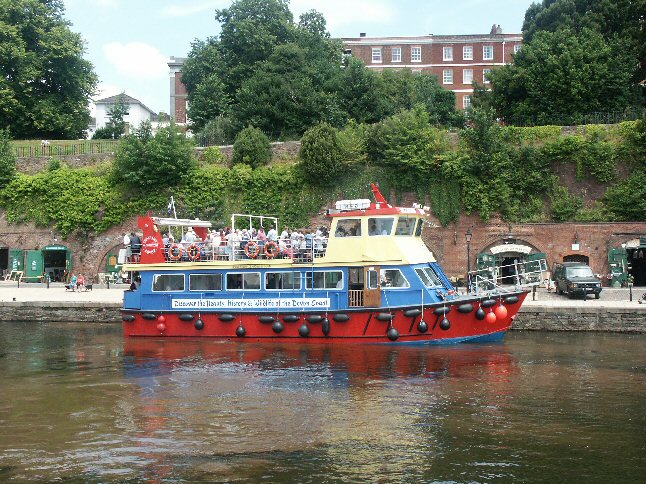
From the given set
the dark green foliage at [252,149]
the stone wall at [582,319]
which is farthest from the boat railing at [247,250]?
the dark green foliage at [252,149]

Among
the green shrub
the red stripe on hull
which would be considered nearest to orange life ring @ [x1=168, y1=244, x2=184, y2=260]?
the red stripe on hull

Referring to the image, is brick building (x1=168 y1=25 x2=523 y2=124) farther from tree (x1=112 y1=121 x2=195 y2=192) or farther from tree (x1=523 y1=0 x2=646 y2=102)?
tree (x1=112 y1=121 x2=195 y2=192)

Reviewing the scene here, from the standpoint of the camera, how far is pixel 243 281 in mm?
25172

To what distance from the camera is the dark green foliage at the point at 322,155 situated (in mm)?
39438

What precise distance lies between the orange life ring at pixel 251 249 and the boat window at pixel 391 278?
4.42 meters

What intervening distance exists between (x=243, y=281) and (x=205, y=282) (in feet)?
4.56

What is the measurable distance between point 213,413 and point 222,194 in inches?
1039

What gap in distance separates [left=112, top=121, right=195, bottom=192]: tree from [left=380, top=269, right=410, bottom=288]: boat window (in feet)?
68.2

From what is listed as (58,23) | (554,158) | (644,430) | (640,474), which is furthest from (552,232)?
(58,23)

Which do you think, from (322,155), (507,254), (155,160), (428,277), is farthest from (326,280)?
(155,160)

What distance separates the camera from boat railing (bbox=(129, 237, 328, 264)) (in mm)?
24855

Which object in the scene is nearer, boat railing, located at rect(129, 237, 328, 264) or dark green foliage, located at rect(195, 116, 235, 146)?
boat railing, located at rect(129, 237, 328, 264)

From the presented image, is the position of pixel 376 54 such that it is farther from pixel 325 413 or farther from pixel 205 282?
pixel 325 413

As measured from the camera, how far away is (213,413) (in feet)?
51.9
